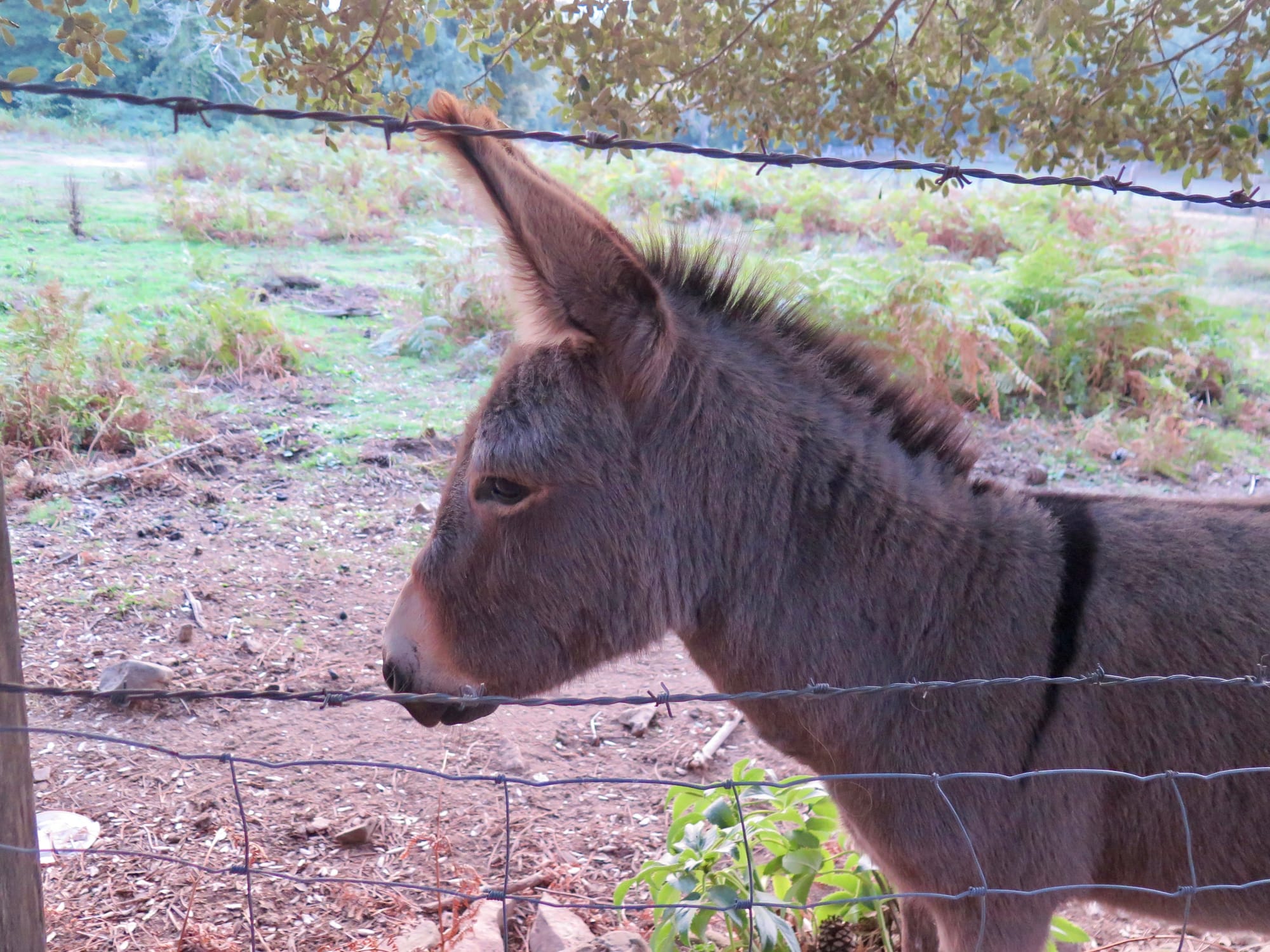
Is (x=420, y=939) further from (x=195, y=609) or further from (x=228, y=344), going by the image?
(x=228, y=344)

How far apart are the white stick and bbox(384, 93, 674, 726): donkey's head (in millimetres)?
1903

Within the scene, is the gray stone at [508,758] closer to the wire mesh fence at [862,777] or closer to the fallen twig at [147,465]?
the wire mesh fence at [862,777]

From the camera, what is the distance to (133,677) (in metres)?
3.92

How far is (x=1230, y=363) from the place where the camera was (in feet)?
29.1

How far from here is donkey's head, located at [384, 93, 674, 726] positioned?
1.97m

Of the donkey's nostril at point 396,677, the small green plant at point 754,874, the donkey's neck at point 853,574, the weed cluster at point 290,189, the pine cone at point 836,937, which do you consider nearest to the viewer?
the donkey's neck at point 853,574

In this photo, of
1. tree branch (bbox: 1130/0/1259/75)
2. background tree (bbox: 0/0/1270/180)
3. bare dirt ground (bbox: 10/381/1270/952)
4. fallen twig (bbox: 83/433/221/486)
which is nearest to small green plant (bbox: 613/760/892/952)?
bare dirt ground (bbox: 10/381/1270/952)

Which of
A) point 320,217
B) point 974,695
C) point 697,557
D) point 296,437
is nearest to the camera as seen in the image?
point 974,695

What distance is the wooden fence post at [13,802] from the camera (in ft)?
5.28

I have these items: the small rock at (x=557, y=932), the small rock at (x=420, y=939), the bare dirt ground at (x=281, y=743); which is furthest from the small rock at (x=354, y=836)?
the small rock at (x=557, y=932)

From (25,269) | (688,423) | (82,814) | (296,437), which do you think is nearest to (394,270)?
(25,269)

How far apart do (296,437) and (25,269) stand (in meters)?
4.14

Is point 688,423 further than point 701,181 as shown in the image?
No

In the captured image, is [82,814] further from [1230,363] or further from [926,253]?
[1230,363]
